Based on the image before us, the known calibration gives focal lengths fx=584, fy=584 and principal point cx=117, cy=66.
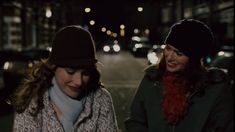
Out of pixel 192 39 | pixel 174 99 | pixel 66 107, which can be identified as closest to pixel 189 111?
pixel 174 99

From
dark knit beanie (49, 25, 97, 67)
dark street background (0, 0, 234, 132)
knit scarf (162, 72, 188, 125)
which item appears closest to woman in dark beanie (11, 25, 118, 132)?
dark knit beanie (49, 25, 97, 67)

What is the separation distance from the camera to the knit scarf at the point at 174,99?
130 inches

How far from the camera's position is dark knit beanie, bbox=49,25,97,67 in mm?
2707

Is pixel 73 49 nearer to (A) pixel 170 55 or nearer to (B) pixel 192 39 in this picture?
(A) pixel 170 55

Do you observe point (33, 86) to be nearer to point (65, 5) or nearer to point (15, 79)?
point (65, 5)

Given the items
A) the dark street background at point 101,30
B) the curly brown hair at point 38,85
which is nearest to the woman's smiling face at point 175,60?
the dark street background at point 101,30

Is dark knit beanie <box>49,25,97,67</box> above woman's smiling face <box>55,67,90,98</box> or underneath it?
above

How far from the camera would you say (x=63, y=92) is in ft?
9.06

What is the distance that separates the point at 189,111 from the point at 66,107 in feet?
2.92

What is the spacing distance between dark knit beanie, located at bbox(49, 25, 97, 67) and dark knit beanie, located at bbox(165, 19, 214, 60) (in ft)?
2.51

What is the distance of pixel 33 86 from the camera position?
280 centimetres

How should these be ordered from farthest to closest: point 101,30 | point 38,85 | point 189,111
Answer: point 101,30 → point 189,111 → point 38,85

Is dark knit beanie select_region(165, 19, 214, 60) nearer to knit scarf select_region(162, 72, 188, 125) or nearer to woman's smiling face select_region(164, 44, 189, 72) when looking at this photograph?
woman's smiling face select_region(164, 44, 189, 72)

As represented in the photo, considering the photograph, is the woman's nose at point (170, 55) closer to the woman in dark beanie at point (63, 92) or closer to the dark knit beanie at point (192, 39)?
the dark knit beanie at point (192, 39)
